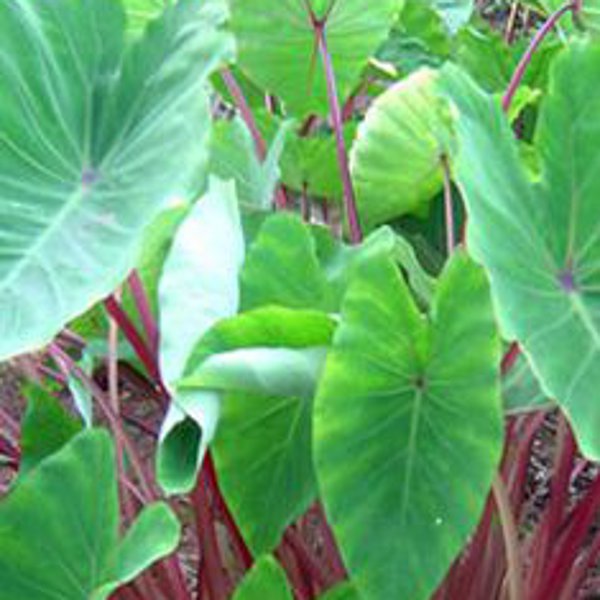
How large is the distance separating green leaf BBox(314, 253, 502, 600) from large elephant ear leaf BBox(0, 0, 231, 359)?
8.3 inches

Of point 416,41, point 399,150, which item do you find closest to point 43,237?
point 399,150

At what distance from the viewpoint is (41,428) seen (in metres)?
1.21

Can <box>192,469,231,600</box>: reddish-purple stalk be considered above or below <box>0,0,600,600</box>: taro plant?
below

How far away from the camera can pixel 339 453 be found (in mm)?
949

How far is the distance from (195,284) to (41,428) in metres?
0.27

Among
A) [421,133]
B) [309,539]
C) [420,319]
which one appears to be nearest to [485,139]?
[420,319]

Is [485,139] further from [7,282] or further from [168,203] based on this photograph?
[7,282]

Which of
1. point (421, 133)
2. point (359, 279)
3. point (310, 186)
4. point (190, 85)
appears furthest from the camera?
point (310, 186)

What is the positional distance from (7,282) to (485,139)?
1.23 ft

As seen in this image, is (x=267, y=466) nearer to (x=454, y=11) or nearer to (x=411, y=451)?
(x=411, y=451)

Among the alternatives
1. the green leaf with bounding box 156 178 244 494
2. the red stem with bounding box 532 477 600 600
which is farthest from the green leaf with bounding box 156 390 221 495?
the red stem with bounding box 532 477 600 600

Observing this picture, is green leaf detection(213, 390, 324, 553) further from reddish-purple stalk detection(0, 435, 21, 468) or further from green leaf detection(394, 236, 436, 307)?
reddish-purple stalk detection(0, 435, 21, 468)

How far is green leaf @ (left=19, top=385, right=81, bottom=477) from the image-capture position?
3.96 ft

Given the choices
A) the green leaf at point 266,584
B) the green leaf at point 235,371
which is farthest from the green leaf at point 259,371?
the green leaf at point 266,584
